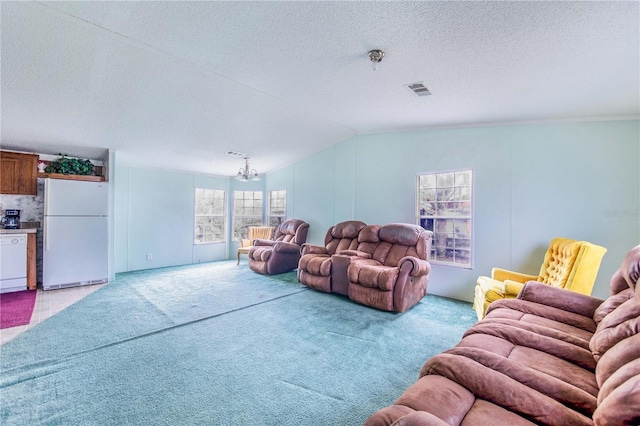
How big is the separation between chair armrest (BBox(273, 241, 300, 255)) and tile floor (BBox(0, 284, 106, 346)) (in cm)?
295

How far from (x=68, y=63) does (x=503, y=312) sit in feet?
14.5

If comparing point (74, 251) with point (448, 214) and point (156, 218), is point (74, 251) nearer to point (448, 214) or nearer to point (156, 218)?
point (156, 218)

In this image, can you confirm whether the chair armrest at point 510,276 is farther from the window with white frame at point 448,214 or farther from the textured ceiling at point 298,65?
the textured ceiling at point 298,65

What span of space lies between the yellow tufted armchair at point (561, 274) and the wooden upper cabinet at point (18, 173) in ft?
21.8

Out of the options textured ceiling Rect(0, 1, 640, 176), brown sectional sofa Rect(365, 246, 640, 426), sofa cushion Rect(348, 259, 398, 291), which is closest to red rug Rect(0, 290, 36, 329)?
textured ceiling Rect(0, 1, 640, 176)

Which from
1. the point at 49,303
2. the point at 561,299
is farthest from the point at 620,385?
the point at 49,303

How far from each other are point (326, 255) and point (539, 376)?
148 inches

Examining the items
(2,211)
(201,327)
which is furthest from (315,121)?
(2,211)

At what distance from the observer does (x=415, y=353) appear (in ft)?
8.18

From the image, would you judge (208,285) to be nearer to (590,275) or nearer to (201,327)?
(201,327)

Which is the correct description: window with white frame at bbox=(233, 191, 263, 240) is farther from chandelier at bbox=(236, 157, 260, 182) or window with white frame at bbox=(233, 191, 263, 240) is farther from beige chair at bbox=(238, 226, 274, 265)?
chandelier at bbox=(236, 157, 260, 182)

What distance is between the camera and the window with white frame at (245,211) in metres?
7.35

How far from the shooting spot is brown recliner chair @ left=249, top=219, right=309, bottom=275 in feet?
18.0

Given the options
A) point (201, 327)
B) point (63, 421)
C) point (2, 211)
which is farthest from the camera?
point (2, 211)
